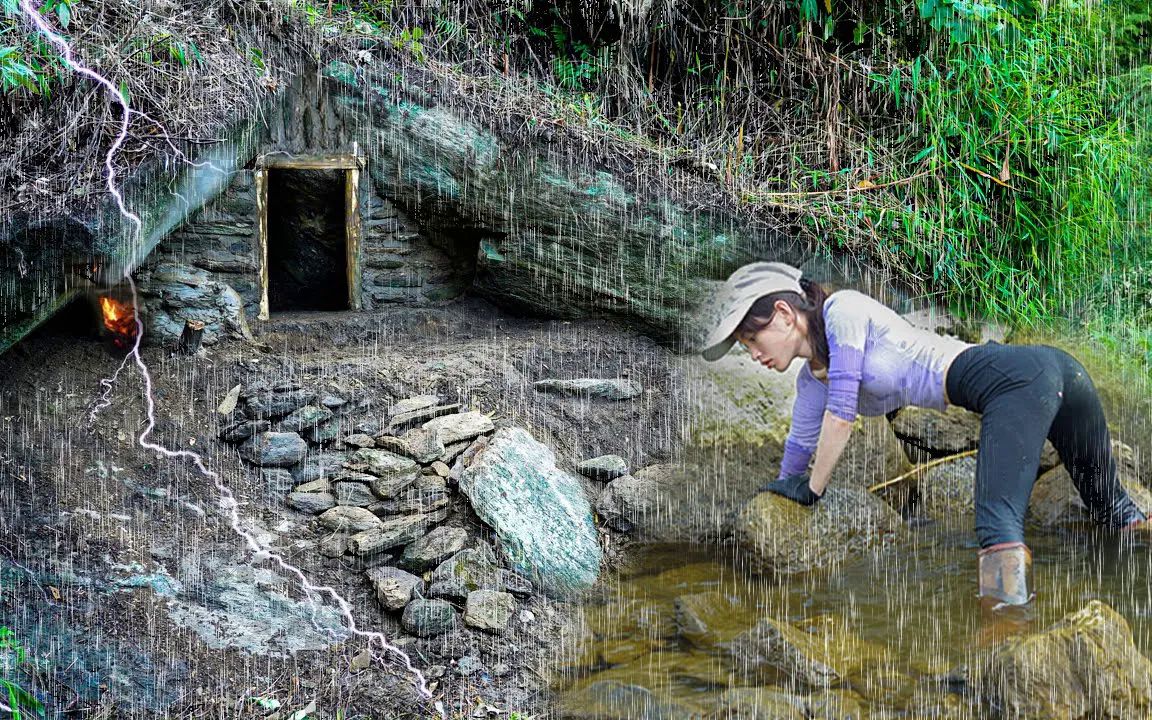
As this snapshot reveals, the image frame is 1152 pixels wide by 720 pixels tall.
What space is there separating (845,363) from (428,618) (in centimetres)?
213

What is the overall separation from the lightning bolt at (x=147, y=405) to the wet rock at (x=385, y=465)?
1.81 ft

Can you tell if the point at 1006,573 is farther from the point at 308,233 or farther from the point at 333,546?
the point at 308,233

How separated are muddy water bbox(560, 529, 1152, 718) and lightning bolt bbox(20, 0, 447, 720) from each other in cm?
93

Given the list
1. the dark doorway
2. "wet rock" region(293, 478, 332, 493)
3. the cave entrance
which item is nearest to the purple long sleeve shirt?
"wet rock" region(293, 478, 332, 493)

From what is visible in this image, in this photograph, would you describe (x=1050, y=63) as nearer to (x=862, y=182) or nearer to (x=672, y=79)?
(x=862, y=182)

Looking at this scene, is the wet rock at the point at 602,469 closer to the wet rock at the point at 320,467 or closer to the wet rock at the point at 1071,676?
the wet rock at the point at 320,467

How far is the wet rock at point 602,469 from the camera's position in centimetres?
472

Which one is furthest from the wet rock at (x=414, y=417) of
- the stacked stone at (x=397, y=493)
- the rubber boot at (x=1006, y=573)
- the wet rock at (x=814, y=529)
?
the rubber boot at (x=1006, y=573)

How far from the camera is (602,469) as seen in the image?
471 centimetres

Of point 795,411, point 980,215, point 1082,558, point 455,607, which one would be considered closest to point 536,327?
point 795,411

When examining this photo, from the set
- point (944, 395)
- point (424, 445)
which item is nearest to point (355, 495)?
point (424, 445)

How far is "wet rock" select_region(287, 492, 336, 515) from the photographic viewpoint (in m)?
4.21

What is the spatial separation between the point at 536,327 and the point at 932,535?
2.57 m

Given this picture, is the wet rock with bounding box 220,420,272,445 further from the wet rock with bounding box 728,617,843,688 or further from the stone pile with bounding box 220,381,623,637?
the wet rock with bounding box 728,617,843,688
